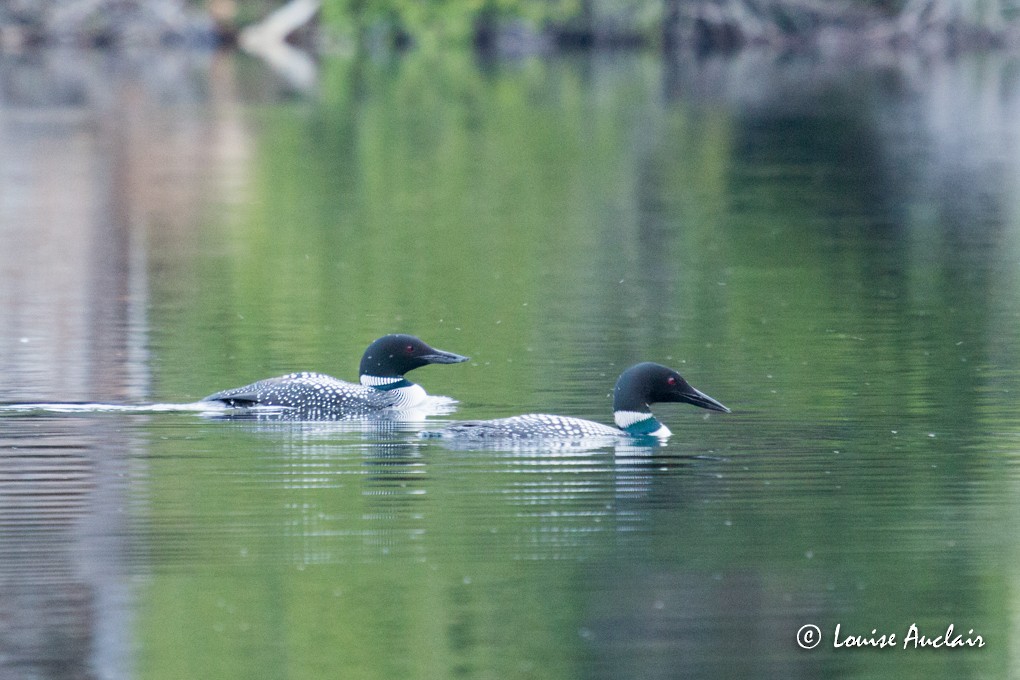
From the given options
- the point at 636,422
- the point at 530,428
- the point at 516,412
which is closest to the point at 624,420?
the point at 636,422

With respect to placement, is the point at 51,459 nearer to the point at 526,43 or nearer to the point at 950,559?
the point at 950,559

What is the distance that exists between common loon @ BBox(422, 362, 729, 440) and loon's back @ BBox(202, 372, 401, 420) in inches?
27.2

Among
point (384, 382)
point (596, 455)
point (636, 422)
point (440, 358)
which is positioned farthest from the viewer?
point (440, 358)

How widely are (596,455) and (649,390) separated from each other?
0.62 m

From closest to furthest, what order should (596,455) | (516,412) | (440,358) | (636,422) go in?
(596,455) → (636,422) → (516,412) → (440,358)

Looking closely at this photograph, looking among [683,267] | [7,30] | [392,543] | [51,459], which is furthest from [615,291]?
[7,30]

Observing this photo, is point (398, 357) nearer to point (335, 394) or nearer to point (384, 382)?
point (384, 382)

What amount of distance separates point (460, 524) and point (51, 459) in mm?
2418

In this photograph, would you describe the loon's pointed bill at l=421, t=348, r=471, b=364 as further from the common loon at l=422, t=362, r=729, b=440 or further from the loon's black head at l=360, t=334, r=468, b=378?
the common loon at l=422, t=362, r=729, b=440

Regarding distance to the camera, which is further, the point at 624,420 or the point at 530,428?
the point at 624,420

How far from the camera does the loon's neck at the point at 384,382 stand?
13188mm

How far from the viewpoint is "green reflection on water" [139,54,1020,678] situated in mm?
8648

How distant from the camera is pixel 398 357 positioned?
13.3 m

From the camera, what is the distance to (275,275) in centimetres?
1939
